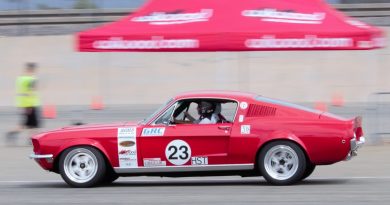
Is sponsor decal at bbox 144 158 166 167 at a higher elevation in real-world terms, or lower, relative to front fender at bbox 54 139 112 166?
lower

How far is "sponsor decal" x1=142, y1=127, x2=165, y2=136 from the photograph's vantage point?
10.5m

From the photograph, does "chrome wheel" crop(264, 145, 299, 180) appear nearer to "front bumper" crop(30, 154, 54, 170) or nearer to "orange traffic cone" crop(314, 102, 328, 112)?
"front bumper" crop(30, 154, 54, 170)

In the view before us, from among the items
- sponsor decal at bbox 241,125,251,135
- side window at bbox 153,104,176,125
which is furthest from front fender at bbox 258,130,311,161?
side window at bbox 153,104,176,125

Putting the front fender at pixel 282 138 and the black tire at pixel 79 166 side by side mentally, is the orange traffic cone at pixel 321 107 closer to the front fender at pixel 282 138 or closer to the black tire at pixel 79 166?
the front fender at pixel 282 138

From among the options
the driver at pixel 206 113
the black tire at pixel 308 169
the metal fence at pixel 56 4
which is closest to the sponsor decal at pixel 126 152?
the driver at pixel 206 113

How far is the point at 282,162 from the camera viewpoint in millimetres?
10328

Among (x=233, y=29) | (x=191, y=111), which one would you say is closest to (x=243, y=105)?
(x=191, y=111)

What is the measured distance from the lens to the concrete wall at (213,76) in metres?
28.1

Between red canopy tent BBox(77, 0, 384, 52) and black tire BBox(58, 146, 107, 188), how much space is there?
4.59m

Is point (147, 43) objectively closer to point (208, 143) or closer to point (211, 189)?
point (208, 143)

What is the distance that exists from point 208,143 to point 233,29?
15.7ft

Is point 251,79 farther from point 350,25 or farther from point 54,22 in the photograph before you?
point 350,25

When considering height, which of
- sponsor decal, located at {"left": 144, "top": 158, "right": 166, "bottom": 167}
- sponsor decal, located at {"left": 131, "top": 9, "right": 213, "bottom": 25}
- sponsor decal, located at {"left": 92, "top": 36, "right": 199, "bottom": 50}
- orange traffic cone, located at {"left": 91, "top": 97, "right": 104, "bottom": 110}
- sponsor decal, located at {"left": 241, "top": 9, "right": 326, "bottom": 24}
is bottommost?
sponsor decal, located at {"left": 144, "top": 158, "right": 166, "bottom": 167}

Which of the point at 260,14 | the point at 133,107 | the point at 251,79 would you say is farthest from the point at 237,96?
the point at 251,79
